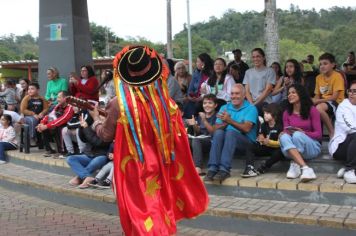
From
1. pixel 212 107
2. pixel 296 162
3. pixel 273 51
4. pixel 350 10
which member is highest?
pixel 350 10

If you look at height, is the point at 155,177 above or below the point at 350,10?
below

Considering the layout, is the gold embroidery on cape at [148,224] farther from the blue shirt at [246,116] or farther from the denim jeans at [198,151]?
the denim jeans at [198,151]

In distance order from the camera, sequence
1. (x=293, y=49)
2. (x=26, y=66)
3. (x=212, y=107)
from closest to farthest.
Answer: (x=212, y=107) < (x=26, y=66) < (x=293, y=49)

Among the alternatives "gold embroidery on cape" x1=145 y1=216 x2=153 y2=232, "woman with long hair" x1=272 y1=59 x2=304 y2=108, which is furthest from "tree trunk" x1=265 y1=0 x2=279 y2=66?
"gold embroidery on cape" x1=145 y1=216 x2=153 y2=232

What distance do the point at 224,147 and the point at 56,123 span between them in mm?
3591

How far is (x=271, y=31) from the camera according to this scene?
1193 cm

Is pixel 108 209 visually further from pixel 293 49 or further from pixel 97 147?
pixel 293 49

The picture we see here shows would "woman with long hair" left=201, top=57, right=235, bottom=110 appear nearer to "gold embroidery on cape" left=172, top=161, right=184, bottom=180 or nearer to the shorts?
the shorts

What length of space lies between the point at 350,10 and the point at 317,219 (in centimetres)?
4774

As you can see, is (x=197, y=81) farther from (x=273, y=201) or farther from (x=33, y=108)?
(x=273, y=201)

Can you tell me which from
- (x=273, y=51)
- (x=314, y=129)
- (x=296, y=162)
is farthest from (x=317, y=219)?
(x=273, y=51)

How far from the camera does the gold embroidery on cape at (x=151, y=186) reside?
4012mm

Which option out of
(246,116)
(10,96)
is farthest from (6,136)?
(246,116)

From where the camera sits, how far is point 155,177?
160 inches
